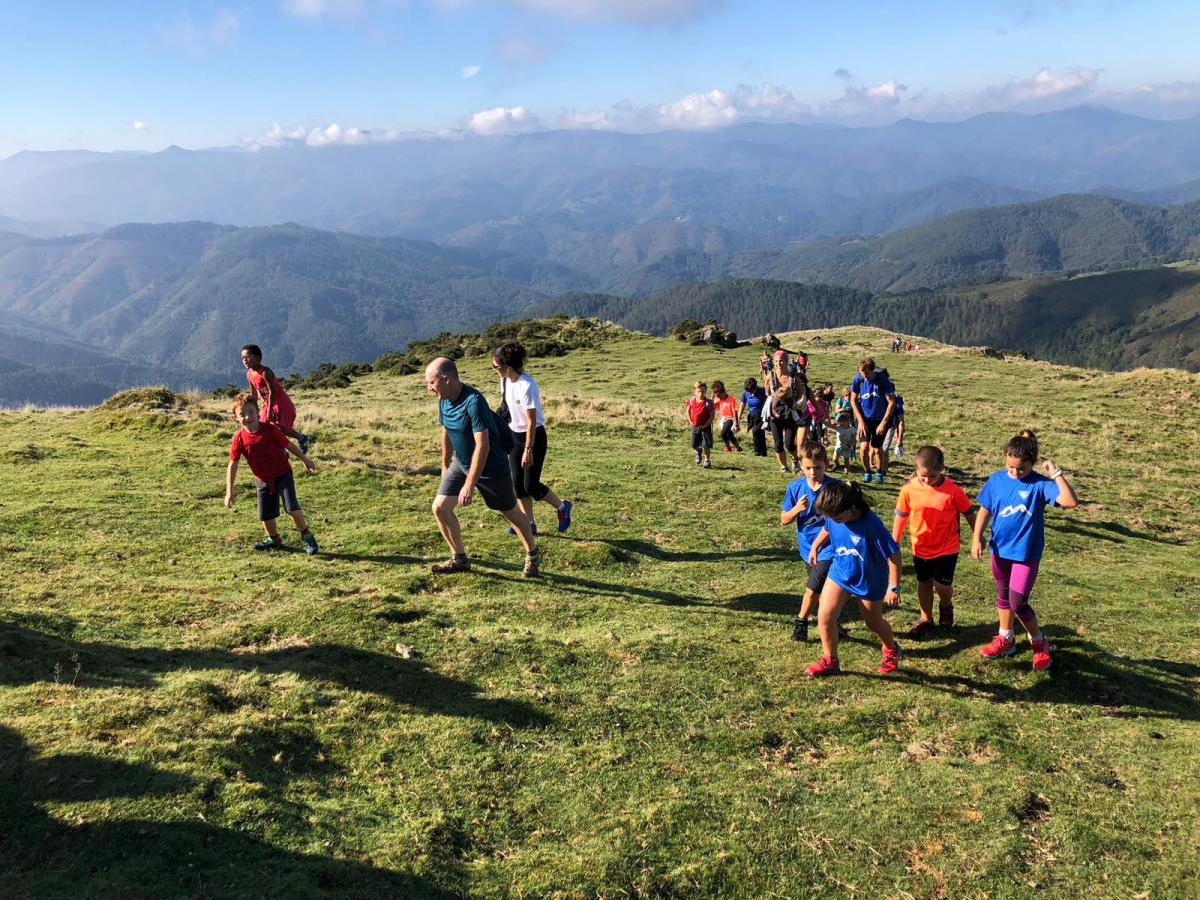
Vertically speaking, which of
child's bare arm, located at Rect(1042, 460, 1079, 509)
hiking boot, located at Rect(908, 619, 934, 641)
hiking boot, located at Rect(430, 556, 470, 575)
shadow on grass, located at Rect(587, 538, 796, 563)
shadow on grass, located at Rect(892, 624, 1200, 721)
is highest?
child's bare arm, located at Rect(1042, 460, 1079, 509)

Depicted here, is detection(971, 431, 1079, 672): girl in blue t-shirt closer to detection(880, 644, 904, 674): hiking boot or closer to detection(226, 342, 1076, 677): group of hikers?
detection(226, 342, 1076, 677): group of hikers

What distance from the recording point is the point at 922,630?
7.92m

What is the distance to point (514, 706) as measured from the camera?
6215 mm

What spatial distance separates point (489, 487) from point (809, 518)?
3.61 meters

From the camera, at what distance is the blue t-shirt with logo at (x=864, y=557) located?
6520mm

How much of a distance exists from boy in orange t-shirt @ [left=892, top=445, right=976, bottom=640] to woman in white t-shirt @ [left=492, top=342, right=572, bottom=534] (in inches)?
171

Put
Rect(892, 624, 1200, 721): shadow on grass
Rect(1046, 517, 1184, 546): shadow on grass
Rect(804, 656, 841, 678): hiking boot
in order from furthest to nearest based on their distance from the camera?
Rect(1046, 517, 1184, 546): shadow on grass
Rect(804, 656, 841, 678): hiking boot
Rect(892, 624, 1200, 721): shadow on grass

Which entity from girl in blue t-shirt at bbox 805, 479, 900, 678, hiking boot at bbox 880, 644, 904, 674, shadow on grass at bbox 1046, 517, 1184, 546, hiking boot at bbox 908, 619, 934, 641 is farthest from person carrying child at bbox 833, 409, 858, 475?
girl in blue t-shirt at bbox 805, 479, 900, 678

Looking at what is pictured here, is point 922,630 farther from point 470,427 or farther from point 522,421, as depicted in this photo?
point 470,427

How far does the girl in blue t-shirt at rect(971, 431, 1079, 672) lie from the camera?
694 centimetres

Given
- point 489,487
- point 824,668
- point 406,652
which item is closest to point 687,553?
point 489,487

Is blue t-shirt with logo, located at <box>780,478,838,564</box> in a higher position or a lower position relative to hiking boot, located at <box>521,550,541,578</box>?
higher

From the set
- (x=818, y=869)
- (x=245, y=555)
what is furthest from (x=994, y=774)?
(x=245, y=555)

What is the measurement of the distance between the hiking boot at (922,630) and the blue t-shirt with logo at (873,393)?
6.99 metres
